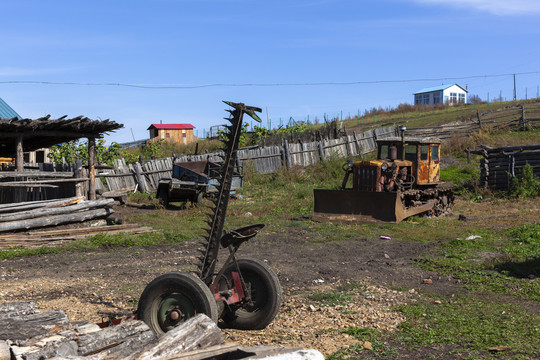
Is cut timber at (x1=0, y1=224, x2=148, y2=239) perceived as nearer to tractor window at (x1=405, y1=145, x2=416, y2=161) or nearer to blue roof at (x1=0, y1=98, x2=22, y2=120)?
tractor window at (x1=405, y1=145, x2=416, y2=161)

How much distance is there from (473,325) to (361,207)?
8550 millimetres

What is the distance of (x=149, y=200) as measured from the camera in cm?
1989

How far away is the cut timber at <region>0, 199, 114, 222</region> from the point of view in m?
11.9

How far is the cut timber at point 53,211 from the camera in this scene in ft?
38.9

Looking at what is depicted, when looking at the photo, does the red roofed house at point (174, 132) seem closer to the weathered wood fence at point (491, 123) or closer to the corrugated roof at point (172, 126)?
the corrugated roof at point (172, 126)

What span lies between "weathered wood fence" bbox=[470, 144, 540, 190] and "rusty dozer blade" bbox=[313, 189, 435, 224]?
21.6 feet

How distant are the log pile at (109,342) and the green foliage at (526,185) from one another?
54.3 ft

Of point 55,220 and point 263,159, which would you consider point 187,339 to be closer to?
point 55,220

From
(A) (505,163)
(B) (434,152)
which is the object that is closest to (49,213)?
(B) (434,152)

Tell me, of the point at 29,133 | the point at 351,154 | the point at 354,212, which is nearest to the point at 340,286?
the point at 354,212

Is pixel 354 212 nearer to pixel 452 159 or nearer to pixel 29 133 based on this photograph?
pixel 29 133

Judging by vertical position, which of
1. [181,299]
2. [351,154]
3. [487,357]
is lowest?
[487,357]

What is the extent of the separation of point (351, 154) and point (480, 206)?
13.1m

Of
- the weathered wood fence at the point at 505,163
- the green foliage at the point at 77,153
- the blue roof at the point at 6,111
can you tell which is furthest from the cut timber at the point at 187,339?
the blue roof at the point at 6,111
